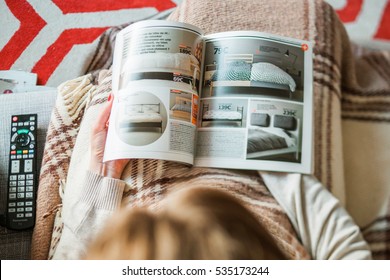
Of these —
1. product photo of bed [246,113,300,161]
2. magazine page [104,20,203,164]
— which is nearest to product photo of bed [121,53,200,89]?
magazine page [104,20,203,164]

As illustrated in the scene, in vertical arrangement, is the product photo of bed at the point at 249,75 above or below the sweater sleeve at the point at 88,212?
above

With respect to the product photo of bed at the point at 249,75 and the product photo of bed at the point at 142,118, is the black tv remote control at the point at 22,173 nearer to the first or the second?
the product photo of bed at the point at 142,118

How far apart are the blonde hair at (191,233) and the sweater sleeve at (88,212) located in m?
0.05

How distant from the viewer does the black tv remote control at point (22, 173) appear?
65 centimetres

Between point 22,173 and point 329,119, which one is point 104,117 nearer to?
point 22,173

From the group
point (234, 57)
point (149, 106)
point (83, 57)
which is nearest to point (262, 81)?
point (234, 57)

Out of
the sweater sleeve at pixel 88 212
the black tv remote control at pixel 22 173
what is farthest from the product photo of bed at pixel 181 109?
the black tv remote control at pixel 22 173

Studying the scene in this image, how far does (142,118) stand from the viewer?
610mm

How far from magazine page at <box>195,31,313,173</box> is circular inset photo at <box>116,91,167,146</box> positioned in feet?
0.21

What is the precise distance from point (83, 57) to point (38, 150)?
17 cm

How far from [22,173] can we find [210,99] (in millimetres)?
287

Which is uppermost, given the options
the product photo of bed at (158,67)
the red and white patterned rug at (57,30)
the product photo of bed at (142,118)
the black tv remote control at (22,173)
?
the red and white patterned rug at (57,30)

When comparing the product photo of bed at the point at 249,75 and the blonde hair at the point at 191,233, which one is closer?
the blonde hair at the point at 191,233

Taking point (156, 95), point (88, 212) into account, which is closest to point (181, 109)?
point (156, 95)
